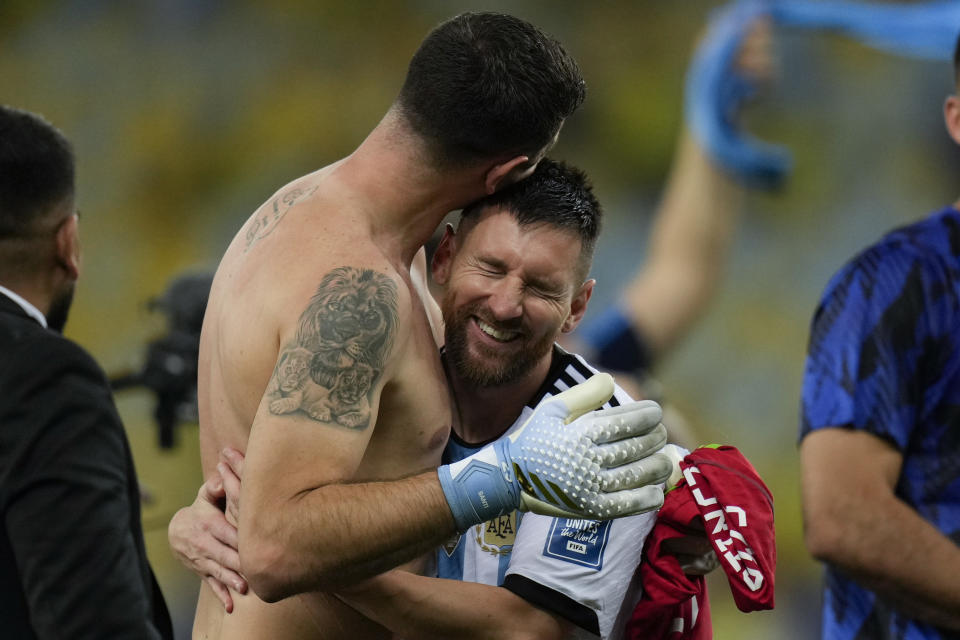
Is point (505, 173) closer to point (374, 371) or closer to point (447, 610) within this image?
point (374, 371)

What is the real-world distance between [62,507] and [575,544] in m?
0.89

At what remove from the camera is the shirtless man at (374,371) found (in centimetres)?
184

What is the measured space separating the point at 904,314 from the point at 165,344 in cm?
390

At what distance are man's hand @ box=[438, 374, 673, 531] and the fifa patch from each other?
9.2 inches

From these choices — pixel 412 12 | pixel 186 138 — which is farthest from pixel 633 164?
pixel 186 138

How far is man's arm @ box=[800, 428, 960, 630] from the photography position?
2.46m

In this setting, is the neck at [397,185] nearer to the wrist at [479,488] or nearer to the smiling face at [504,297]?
the smiling face at [504,297]

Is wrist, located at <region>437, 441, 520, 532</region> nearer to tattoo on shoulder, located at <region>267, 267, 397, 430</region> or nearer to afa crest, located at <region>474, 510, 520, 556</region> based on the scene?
tattoo on shoulder, located at <region>267, 267, 397, 430</region>

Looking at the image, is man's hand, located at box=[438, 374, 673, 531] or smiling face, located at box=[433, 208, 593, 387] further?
smiling face, located at box=[433, 208, 593, 387]

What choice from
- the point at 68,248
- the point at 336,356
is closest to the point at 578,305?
the point at 336,356

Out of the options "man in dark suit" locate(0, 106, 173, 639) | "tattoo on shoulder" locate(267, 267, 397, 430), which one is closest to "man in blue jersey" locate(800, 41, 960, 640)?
"tattoo on shoulder" locate(267, 267, 397, 430)

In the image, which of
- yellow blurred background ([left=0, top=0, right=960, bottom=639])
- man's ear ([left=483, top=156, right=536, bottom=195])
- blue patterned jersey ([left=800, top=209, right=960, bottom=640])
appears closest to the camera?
man's ear ([left=483, top=156, right=536, bottom=195])

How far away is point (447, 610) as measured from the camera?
2117mm

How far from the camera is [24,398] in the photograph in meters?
1.96
